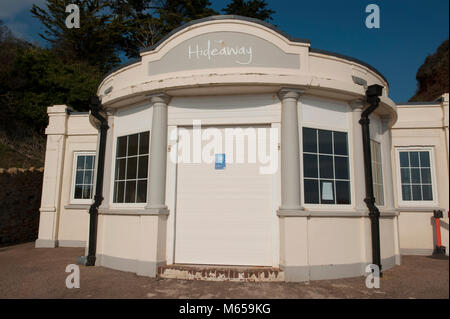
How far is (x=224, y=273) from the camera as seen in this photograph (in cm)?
501

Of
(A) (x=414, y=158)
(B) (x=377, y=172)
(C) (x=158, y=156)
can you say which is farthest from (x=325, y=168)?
(A) (x=414, y=158)

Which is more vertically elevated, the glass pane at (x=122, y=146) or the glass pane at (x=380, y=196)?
the glass pane at (x=122, y=146)

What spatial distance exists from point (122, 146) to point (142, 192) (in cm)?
129

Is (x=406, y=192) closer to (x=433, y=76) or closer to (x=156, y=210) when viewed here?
(x=156, y=210)

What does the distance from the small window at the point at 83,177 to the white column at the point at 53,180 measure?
0.44 meters

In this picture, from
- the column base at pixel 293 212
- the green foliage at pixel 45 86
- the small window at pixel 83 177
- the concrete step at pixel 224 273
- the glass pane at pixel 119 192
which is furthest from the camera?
the green foliage at pixel 45 86

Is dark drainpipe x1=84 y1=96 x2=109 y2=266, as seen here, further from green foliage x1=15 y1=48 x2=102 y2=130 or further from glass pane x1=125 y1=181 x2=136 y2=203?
green foliage x1=15 y1=48 x2=102 y2=130

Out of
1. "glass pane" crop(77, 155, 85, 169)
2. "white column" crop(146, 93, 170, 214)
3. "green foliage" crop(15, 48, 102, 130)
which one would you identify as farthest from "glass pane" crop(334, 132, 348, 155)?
"green foliage" crop(15, 48, 102, 130)

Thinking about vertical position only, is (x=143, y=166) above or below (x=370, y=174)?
above

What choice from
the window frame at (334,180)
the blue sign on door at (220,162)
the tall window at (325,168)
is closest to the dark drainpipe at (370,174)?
the window frame at (334,180)

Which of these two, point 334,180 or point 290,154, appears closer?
point 290,154

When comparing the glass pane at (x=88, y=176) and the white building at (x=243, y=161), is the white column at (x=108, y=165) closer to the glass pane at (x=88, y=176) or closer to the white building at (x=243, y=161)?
the white building at (x=243, y=161)

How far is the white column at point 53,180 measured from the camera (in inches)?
373
